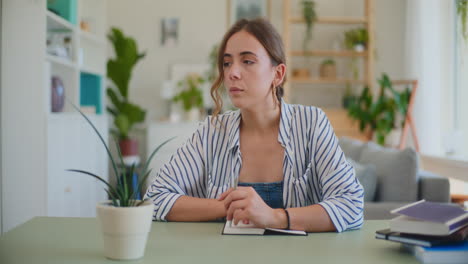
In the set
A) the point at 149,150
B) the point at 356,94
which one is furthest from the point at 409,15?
the point at 149,150

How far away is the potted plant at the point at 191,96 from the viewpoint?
5.95 metres

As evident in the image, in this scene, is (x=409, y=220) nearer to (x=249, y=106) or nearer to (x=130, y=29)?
(x=249, y=106)

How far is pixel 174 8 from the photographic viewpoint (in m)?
6.30

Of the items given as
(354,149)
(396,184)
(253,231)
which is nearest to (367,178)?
(396,184)

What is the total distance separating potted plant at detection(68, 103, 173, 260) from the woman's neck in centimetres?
76

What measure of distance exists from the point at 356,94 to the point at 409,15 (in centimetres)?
117

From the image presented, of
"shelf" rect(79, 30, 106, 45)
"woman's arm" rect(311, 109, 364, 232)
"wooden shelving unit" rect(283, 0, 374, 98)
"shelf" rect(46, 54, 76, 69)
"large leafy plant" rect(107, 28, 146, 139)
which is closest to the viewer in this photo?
"woman's arm" rect(311, 109, 364, 232)

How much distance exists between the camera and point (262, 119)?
1702 millimetres

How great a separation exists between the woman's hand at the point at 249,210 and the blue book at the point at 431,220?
1.08 ft

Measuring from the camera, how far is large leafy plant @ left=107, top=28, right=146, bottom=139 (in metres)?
5.48

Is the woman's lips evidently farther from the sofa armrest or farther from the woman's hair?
the sofa armrest

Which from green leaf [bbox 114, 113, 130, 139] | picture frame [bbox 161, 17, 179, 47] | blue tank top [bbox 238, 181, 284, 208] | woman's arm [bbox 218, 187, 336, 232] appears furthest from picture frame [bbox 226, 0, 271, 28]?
woman's arm [bbox 218, 187, 336, 232]

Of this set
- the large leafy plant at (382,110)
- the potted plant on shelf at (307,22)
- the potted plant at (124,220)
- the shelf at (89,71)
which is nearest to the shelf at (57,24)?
the shelf at (89,71)

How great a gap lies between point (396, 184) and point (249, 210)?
1555 millimetres
